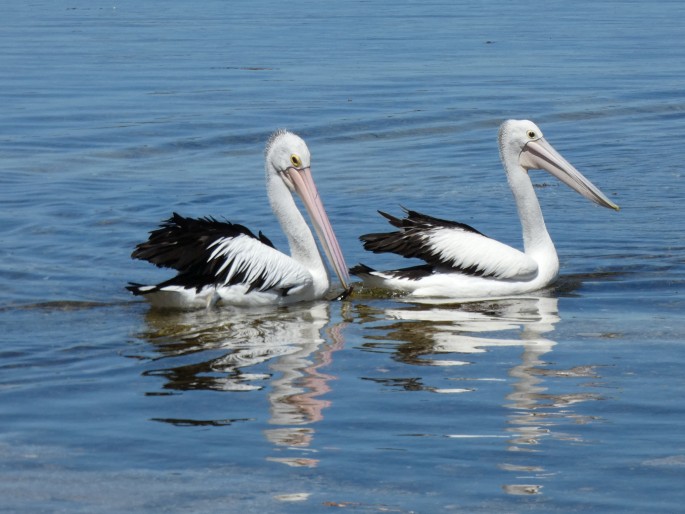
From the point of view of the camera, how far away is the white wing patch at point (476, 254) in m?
6.62

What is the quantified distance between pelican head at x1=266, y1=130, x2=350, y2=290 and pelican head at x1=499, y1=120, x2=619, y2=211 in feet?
3.91

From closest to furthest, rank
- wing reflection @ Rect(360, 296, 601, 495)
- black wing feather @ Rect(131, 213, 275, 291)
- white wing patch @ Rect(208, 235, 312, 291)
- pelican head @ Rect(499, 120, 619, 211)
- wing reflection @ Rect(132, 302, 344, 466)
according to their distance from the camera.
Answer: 1. wing reflection @ Rect(360, 296, 601, 495)
2. wing reflection @ Rect(132, 302, 344, 466)
3. black wing feather @ Rect(131, 213, 275, 291)
4. white wing patch @ Rect(208, 235, 312, 291)
5. pelican head @ Rect(499, 120, 619, 211)

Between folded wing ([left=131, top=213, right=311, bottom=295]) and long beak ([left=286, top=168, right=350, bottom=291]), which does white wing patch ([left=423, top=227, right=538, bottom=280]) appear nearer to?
long beak ([left=286, top=168, right=350, bottom=291])

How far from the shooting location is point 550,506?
372 cm

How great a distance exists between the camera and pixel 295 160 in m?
6.63

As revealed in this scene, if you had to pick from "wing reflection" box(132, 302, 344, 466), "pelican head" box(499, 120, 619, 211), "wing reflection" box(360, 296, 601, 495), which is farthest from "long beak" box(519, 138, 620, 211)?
"wing reflection" box(132, 302, 344, 466)

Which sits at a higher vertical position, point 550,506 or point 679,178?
point 679,178

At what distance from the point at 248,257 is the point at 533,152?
1.86m

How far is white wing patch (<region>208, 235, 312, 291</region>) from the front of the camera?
6.27 m

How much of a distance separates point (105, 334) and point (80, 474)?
1.95 metres

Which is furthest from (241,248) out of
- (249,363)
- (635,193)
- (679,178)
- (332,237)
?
(679,178)

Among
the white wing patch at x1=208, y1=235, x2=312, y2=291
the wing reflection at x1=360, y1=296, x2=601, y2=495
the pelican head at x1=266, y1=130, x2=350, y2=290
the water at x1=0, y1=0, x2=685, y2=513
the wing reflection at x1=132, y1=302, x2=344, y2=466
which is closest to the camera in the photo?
the water at x1=0, y1=0, x2=685, y2=513

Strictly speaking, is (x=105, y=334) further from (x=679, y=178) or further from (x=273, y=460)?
(x=679, y=178)

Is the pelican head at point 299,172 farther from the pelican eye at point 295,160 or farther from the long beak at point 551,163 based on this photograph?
the long beak at point 551,163
